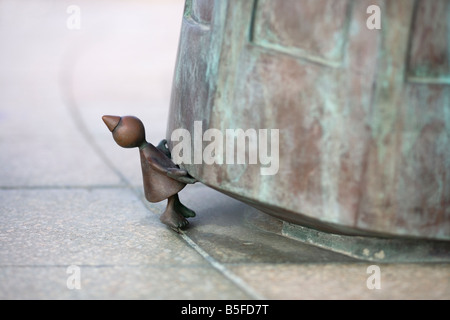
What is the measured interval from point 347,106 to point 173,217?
1.02m

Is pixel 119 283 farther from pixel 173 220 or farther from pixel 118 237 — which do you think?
pixel 173 220

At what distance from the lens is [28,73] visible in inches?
300

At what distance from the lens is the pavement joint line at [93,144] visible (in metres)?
2.58

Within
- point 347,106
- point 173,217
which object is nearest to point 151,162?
point 173,217

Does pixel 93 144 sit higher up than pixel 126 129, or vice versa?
pixel 126 129

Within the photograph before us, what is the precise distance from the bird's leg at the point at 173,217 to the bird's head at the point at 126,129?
11.4 inches

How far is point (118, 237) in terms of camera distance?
10.1 ft

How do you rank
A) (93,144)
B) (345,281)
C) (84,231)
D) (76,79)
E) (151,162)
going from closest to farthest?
(345,281) < (151,162) < (84,231) < (93,144) < (76,79)

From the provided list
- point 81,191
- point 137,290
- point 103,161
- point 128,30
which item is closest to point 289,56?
point 137,290

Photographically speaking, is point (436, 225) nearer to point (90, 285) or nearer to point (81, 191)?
point (90, 285)

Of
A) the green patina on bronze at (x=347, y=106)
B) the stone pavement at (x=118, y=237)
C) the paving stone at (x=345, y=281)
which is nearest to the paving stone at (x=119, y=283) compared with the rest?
the stone pavement at (x=118, y=237)

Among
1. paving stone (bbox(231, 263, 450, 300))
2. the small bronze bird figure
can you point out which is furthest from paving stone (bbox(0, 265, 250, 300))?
the small bronze bird figure

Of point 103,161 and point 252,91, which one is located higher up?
point 252,91

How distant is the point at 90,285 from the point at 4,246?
1.88 feet
